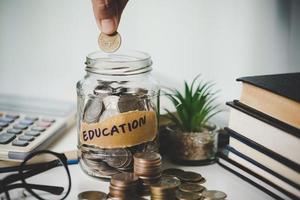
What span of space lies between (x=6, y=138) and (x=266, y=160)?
1.45 feet

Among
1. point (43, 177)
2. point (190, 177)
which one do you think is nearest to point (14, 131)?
point (43, 177)

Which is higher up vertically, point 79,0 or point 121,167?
point 79,0

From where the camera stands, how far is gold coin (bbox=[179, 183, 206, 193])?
2.31 feet

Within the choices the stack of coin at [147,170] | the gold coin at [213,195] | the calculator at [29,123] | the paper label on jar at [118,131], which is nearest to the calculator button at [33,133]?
the calculator at [29,123]

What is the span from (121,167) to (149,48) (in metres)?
0.35

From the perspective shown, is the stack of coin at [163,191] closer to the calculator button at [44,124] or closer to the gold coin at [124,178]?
the gold coin at [124,178]

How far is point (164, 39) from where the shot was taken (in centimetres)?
102

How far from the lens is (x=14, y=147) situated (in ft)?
2.60

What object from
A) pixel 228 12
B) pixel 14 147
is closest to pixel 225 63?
pixel 228 12

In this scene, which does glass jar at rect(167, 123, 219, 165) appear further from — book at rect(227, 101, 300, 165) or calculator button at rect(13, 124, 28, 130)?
calculator button at rect(13, 124, 28, 130)

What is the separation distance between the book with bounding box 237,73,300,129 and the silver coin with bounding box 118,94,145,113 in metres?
0.17

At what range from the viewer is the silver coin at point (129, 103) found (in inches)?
29.5

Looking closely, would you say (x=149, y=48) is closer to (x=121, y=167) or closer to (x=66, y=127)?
(x=66, y=127)

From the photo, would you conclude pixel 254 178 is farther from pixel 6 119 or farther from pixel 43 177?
pixel 6 119
